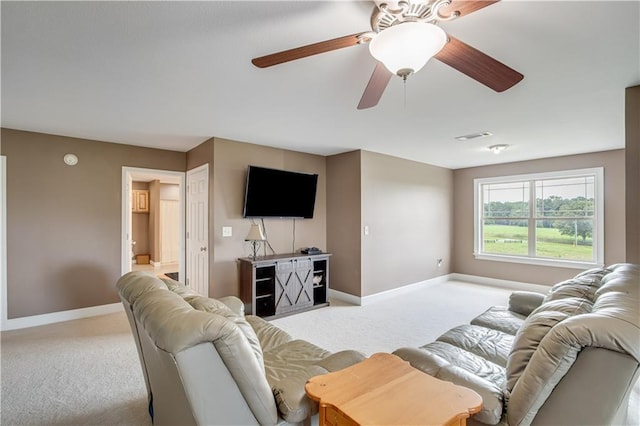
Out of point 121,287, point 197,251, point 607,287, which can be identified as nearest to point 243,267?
point 197,251

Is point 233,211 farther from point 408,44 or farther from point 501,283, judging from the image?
point 501,283

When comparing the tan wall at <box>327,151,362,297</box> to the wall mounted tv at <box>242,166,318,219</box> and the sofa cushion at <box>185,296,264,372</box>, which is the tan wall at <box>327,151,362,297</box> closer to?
the wall mounted tv at <box>242,166,318,219</box>

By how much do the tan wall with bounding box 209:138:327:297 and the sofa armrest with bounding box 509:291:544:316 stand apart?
9.97 feet

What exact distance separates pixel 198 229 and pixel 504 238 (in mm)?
5633

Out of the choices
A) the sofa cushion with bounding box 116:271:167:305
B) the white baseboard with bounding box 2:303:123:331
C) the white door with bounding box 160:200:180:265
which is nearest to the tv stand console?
the white baseboard with bounding box 2:303:123:331

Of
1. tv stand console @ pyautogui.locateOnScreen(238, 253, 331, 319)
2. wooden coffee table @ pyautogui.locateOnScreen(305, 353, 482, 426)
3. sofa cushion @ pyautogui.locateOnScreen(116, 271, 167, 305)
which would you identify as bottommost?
tv stand console @ pyautogui.locateOnScreen(238, 253, 331, 319)

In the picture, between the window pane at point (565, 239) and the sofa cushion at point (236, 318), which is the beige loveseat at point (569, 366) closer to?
the sofa cushion at point (236, 318)

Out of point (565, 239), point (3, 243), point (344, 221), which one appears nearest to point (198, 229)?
point (3, 243)

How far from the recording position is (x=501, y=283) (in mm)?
5840

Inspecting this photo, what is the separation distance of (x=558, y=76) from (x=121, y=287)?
132 inches

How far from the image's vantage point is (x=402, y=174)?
544 cm

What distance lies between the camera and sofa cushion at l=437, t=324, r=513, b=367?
1952 millimetres

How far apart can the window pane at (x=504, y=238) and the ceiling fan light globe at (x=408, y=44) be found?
5565 millimetres

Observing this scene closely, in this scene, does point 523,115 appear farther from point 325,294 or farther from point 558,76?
point 325,294
